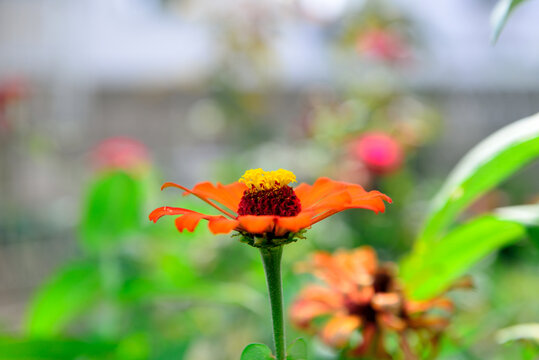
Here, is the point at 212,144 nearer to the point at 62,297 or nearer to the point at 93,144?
the point at 93,144

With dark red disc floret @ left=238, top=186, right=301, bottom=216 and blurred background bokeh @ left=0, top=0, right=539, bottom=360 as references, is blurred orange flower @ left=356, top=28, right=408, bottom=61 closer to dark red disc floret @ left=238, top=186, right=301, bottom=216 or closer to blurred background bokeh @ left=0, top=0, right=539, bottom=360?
blurred background bokeh @ left=0, top=0, right=539, bottom=360

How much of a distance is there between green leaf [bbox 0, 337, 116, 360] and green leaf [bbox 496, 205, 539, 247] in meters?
0.39

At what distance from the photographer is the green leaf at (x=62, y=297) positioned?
27.9 inches

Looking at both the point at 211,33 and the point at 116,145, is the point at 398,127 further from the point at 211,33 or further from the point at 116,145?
the point at 211,33

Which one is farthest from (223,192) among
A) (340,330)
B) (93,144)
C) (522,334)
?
(93,144)

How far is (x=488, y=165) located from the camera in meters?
0.44

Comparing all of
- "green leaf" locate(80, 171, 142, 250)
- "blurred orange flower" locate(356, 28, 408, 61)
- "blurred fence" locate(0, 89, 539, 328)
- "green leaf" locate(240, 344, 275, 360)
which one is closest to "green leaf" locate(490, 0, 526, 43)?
"green leaf" locate(240, 344, 275, 360)

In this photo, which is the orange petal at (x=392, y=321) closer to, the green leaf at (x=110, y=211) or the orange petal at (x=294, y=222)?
the orange petal at (x=294, y=222)

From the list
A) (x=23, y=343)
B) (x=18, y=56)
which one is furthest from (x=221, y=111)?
(x=18, y=56)

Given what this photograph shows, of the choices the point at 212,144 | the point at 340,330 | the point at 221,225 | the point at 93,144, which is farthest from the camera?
the point at 93,144

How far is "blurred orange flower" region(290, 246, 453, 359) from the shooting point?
1.43ft

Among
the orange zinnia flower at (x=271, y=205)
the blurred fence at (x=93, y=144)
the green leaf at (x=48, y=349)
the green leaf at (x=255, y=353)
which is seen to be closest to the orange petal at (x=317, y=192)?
the orange zinnia flower at (x=271, y=205)

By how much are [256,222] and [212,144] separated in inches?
100

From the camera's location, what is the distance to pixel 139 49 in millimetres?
4102
